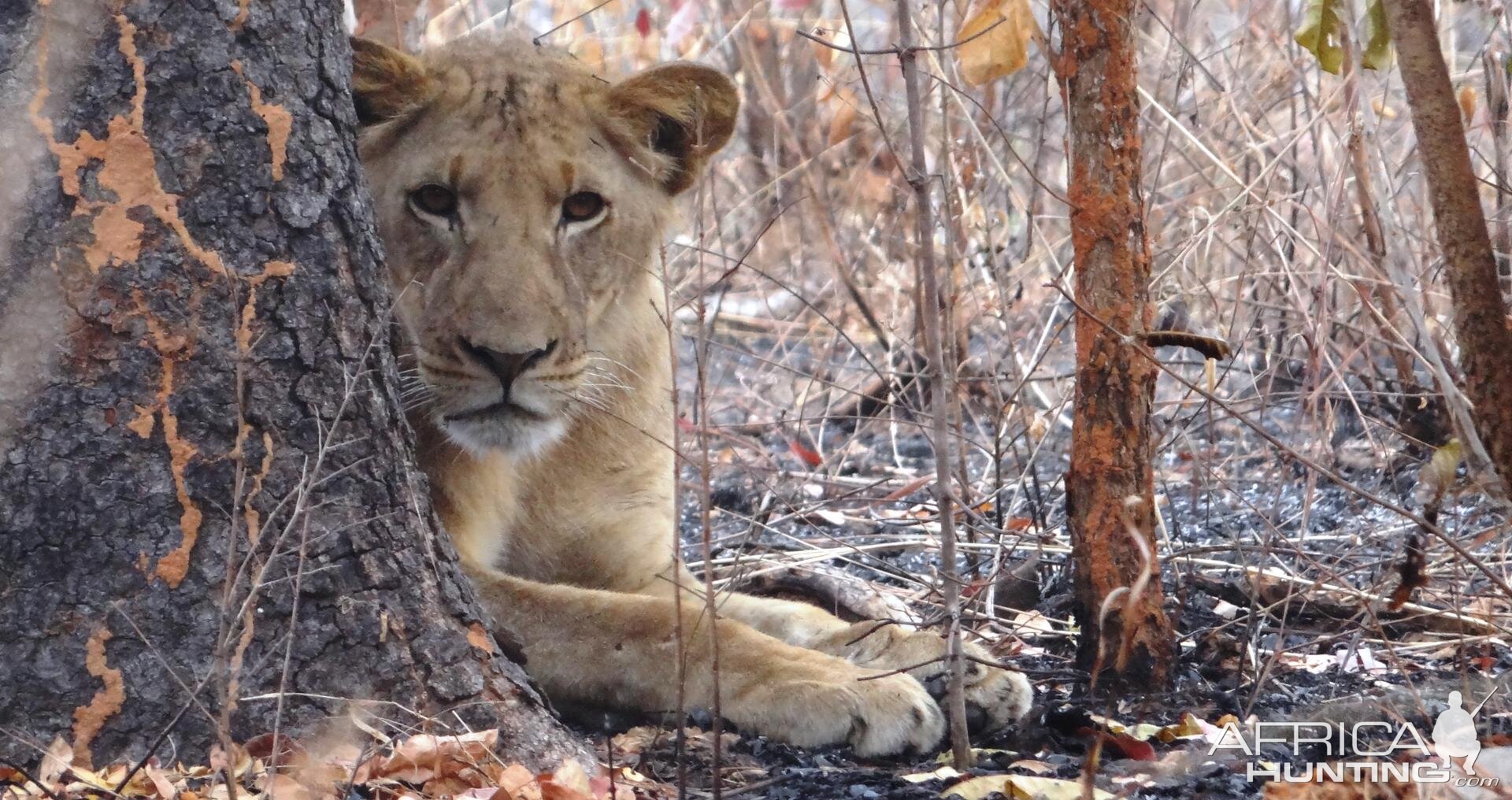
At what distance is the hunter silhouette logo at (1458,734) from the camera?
216cm

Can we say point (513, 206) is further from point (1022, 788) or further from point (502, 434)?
point (1022, 788)

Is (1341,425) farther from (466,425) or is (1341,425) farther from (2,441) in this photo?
(2,441)

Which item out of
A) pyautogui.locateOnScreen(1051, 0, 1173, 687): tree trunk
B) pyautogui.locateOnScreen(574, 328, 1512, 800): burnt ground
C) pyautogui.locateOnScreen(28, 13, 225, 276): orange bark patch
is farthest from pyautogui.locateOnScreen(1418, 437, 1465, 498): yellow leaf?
pyautogui.locateOnScreen(28, 13, 225, 276): orange bark patch

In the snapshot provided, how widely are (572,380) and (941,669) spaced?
0.95 metres

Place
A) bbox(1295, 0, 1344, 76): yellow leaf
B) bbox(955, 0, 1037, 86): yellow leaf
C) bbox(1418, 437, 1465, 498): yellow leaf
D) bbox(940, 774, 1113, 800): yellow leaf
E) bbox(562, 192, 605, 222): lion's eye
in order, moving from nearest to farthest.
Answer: bbox(940, 774, 1113, 800): yellow leaf
bbox(1418, 437, 1465, 498): yellow leaf
bbox(1295, 0, 1344, 76): yellow leaf
bbox(955, 0, 1037, 86): yellow leaf
bbox(562, 192, 605, 222): lion's eye

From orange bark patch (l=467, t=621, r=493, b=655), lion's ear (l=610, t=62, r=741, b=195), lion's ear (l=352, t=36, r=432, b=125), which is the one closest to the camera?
orange bark patch (l=467, t=621, r=493, b=655)

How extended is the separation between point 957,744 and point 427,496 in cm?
93

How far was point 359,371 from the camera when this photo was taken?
2.17 metres

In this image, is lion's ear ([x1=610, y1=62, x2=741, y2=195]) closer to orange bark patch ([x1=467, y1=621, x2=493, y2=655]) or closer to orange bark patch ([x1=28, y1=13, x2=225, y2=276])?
orange bark patch ([x1=467, y1=621, x2=493, y2=655])

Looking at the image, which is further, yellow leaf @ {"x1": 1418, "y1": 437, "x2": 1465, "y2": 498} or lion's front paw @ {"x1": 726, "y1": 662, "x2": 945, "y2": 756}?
lion's front paw @ {"x1": 726, "y1": 662, "x2": 945, "y2": 756}

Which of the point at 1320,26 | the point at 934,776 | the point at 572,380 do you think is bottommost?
the point at 934,776

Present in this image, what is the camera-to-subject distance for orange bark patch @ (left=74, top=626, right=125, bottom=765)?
83.7 inches

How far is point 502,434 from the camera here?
3111 mm

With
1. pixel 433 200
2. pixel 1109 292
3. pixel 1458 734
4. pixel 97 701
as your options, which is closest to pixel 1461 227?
pixel 1109 292
